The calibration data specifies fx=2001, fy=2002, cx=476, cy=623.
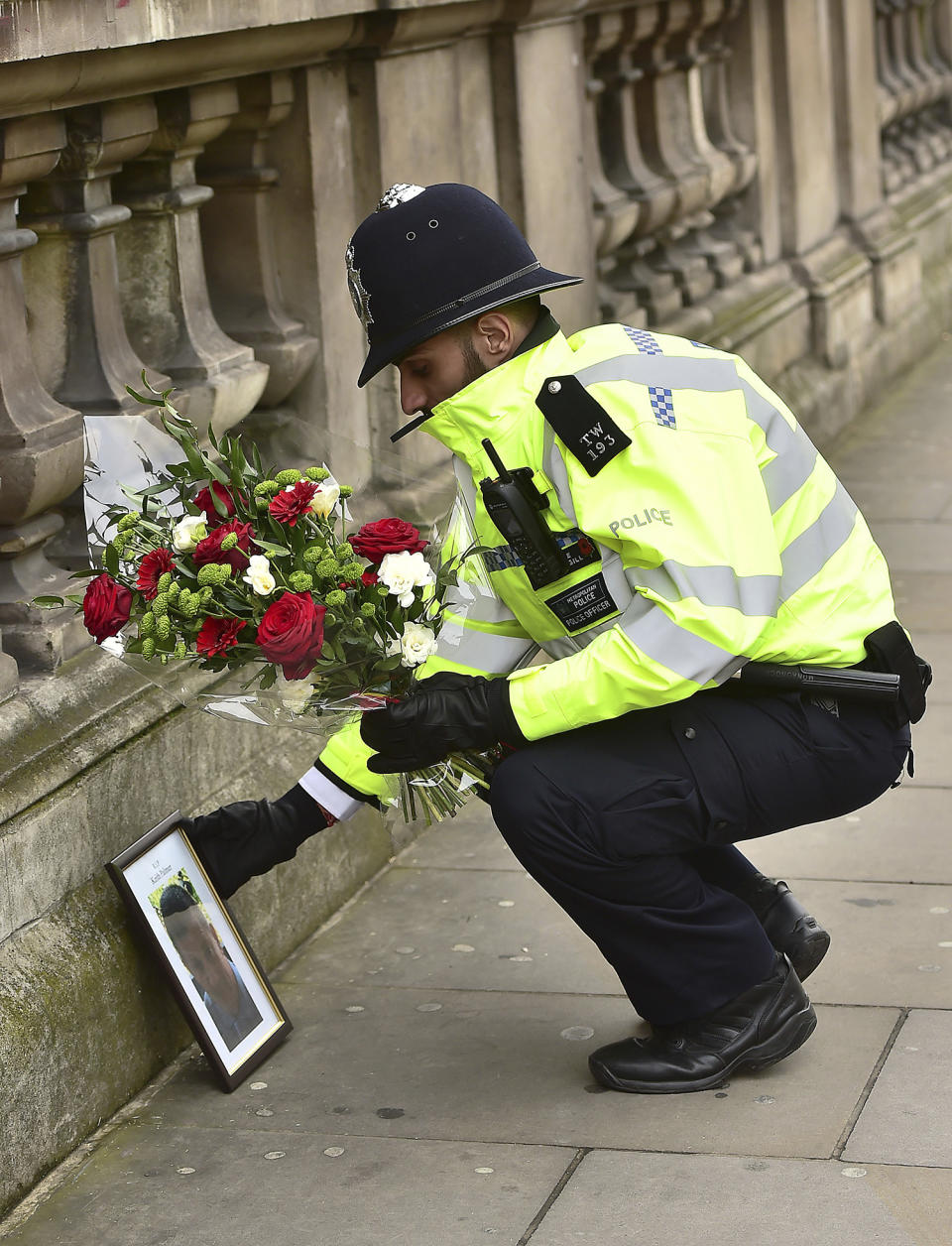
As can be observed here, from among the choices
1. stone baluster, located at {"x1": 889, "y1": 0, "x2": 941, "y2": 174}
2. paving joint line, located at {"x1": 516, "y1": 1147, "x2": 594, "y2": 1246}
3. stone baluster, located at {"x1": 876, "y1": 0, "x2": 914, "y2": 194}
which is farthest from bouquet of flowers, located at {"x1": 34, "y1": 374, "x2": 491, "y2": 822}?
stone baluster, located at {"x1": 889, "y1": 0, "x2": 941, "y2": 174}

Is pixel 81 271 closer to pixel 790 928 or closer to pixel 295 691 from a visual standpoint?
pixel 295 691

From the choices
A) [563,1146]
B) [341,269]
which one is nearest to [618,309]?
[341,269]

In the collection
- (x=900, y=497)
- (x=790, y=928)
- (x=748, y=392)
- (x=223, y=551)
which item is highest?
(x=748, y=392)

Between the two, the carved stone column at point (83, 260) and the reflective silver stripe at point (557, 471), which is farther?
the carved stone column at point (83, 260)

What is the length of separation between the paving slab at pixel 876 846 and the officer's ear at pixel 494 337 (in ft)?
5.49

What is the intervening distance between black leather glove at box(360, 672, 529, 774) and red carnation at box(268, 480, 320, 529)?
37 cm

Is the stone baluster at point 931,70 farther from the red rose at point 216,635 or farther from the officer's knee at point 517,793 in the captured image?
the red rose at point 216,635

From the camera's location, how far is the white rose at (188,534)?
316 centimetres

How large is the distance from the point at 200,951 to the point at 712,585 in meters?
1.25

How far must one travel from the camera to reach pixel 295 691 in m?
3.32

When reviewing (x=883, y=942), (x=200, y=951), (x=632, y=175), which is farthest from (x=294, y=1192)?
(x=632, y=175)

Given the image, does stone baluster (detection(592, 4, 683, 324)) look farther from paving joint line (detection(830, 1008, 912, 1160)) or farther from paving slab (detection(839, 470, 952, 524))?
paving joint line (detection(830, 1008, 912, 1160))

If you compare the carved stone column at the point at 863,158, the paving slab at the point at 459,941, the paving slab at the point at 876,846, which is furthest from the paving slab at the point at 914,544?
the paving slab at the point at 459,941

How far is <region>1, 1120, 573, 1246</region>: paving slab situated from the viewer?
3135 mm
